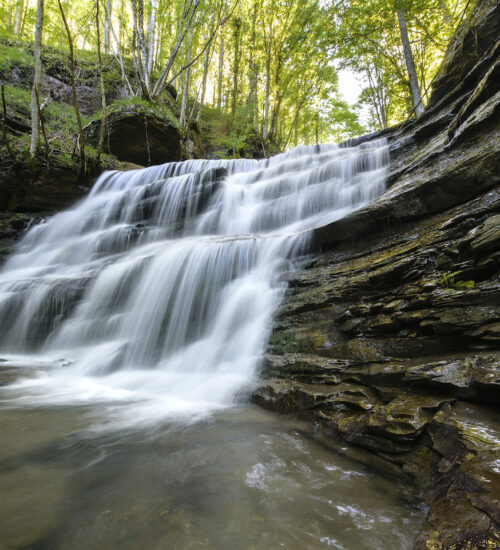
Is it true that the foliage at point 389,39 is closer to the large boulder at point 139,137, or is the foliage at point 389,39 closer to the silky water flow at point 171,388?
the silky water flow at point 171,388

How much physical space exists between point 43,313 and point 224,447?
5.15m

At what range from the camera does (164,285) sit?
5.54 metres

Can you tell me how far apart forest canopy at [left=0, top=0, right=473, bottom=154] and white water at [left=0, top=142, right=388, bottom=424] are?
19.8ft

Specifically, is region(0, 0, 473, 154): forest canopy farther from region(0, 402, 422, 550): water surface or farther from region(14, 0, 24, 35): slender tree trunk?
region(0, 402, 422, 550): water surface

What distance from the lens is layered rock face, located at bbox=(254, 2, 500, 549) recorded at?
1628 millimetres

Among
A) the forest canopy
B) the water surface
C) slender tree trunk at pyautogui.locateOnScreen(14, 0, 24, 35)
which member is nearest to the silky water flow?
the water surface

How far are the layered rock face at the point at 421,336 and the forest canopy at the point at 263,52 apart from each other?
30.7 ft

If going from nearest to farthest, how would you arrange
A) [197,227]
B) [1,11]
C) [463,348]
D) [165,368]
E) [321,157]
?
[463,348]
[165,368]
[197,227]
[321,157]
[1,11]

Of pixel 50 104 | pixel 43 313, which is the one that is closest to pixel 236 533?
pixel 43 313

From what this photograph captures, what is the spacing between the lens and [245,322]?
416 centimetres

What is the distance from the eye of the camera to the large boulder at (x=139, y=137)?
11.4 meters

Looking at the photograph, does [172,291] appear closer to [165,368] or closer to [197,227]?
[165,368]

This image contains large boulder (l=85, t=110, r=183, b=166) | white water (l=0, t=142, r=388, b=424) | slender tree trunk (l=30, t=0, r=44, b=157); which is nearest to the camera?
white water (l=0, t=142, r=388, b=424)

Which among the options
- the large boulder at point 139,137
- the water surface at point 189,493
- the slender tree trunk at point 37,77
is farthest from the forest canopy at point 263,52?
the water surface at point 189,493
